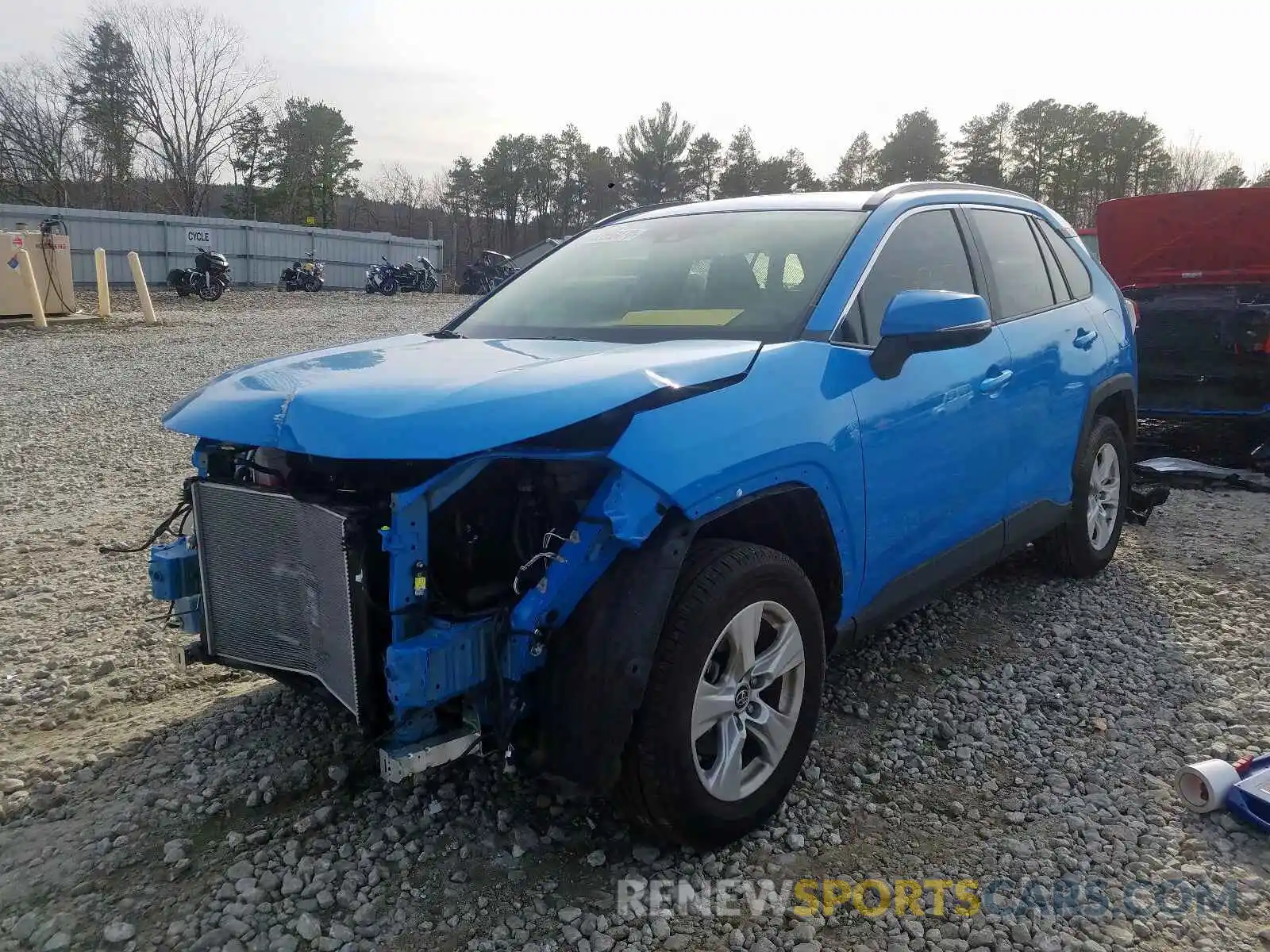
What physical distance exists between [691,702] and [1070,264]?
3.45 metres

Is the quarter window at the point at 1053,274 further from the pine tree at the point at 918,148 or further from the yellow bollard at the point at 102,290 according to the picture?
the pine tree at the point at 918,148

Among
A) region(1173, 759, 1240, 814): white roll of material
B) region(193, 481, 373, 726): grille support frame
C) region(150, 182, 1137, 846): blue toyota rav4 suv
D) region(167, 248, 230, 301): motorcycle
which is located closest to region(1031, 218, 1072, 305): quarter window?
region(150, 182, 1137, 846): blue toyota rav4 suv

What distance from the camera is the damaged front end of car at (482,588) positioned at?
89.1 inches

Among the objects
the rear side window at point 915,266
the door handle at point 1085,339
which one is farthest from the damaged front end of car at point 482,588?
the door handle at point 1085,339

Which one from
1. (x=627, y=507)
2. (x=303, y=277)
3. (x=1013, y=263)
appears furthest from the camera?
(x=303, y=277)

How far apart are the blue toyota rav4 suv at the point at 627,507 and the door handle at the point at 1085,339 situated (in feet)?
3.21

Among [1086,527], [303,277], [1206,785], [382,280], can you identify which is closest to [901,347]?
[1206,785]

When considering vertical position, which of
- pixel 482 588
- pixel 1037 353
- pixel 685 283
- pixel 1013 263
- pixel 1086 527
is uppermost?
pixel 1013 263

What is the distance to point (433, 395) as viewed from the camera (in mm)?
2289

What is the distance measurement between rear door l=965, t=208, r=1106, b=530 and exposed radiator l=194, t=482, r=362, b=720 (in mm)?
2591

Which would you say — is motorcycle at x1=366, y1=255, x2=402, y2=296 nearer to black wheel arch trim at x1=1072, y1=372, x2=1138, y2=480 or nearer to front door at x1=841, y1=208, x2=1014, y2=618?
black wheel arch trim at x1=1072, y1=372, x2=1138, y2=480

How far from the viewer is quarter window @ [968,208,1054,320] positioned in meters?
4.00

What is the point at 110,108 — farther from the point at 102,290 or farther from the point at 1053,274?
the point at 1053,274

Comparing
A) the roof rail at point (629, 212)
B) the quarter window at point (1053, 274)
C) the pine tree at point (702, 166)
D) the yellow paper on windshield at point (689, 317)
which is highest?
the pine tree at point (702, 166)
